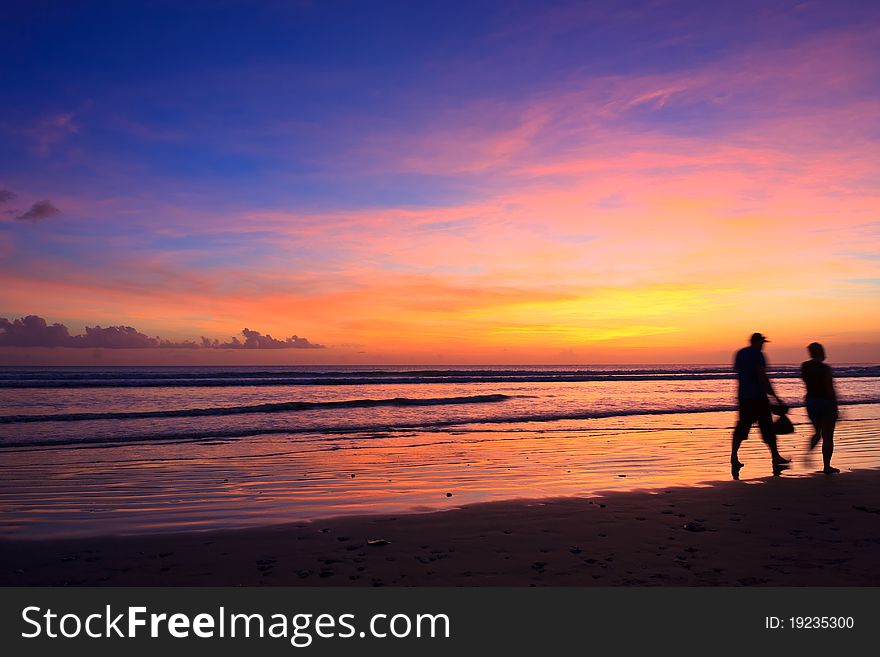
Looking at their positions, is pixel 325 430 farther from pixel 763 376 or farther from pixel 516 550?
pixel 516 550

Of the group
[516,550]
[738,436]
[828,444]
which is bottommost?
[516,550]

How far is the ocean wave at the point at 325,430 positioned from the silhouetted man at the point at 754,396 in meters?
11.7

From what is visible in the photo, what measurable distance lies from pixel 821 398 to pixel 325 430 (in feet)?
48.3

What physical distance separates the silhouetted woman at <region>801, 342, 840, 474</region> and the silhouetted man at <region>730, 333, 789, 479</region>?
0.92 metres

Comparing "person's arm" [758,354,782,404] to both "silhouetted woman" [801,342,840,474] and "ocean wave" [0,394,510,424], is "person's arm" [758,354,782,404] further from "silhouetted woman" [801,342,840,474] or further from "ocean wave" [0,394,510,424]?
"ocean wave" [0,394,510,424]

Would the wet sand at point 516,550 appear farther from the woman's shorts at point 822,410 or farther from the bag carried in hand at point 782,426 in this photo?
the woman's shorts at point 822,410

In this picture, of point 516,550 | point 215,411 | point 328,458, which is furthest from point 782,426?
point 215,411

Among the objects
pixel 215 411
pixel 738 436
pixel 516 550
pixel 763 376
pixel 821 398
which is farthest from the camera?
pixel 215 411

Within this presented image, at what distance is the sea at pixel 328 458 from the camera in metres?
9.25

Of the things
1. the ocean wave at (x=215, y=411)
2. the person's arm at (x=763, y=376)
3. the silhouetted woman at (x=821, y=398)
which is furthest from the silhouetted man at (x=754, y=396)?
the ocean wave at (x=215, y=411)

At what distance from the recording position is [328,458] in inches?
560

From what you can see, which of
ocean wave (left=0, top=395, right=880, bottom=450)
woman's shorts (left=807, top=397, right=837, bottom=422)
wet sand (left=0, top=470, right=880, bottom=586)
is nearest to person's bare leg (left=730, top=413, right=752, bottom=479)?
woman's shorts (left=807, top=397, right=837, bottom=422)

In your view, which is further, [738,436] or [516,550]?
[738,436]

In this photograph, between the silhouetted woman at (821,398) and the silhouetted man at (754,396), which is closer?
the silhouetted man at (754,396)
